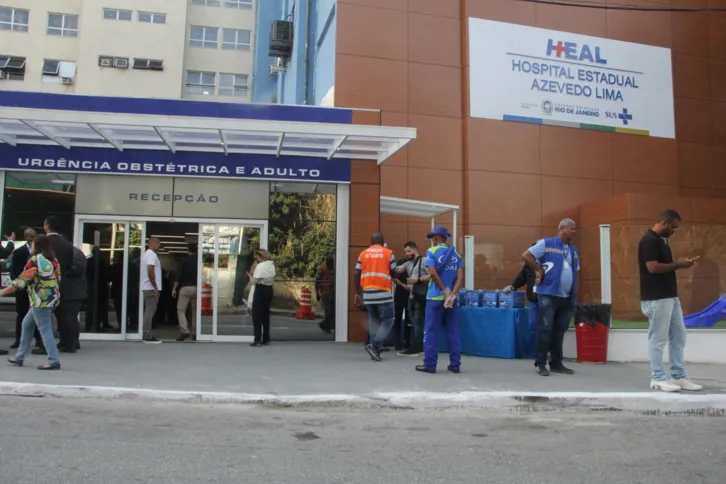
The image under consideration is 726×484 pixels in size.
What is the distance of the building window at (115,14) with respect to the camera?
3095cm

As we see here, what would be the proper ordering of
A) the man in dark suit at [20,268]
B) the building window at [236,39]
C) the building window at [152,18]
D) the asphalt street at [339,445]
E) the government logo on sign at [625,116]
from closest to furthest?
the asphalt street at [339,445] < the man in dark suit at [20,268] < the government logo on sign at [625,116] < the building window at [152,18] < the building window at [236,39]

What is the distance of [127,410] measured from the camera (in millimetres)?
5605

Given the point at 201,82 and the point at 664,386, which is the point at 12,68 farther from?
the point at 664,386

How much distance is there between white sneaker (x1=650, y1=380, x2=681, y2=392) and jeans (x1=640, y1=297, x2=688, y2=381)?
5 centimetres

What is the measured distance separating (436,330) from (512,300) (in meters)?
1.91

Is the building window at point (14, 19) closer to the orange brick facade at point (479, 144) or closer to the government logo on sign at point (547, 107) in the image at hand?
the orange brick facade at point (479, 144)

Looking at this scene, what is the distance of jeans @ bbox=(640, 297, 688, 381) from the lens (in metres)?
6.32

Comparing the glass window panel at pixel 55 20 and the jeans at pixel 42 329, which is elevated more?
the glass window panel at pixel 55 20

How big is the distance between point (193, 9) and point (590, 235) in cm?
2970

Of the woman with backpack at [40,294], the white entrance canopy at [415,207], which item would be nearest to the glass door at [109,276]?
the woman with backpack at [40,294]

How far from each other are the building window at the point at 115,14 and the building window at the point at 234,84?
5598 millimetres

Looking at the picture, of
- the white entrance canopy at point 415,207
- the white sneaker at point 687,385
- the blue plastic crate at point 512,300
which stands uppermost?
the white entrance canopy at point 415,207

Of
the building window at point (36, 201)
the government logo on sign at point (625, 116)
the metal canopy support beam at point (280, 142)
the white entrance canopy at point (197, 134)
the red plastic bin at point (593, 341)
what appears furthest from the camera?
the government logo on sign at point (625, 116)

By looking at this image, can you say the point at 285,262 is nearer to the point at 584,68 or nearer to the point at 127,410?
the point at 127,410
